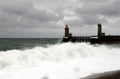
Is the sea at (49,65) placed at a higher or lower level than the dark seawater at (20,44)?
higher

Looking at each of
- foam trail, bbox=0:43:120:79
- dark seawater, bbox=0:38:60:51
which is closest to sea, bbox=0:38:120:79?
foam trail, bbox=0:43:120:79

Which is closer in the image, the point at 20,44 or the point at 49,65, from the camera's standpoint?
the point at 49,65

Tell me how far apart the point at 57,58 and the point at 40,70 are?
6207mm

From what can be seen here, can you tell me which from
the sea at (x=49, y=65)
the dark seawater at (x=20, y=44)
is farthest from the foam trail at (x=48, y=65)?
the dark seawater at (x=20, y=44)

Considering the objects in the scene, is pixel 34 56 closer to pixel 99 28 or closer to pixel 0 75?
pixel 0 75

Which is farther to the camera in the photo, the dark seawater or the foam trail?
the dark seawater

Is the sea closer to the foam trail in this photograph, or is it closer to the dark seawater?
the foam trail

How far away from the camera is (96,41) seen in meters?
37.8

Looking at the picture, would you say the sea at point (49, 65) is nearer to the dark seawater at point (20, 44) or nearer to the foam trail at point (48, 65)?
the foam trail at point (48, 65)

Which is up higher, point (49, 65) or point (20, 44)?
point (49, 65)

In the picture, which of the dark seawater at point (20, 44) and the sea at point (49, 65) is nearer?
the sea at point (49, 65)

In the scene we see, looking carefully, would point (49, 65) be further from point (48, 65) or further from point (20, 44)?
point (20, 44)

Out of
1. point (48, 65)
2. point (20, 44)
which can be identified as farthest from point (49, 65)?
point (20, 44)

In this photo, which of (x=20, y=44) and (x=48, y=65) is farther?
(x=20, y=44)
